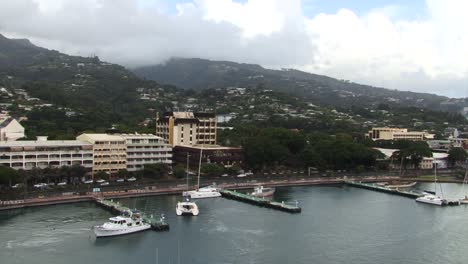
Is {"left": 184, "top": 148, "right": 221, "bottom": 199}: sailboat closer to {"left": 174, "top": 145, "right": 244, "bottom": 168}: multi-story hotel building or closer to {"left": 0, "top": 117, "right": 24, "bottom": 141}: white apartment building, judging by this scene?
{"left": 174, "top": 145, "right": 244, "bottom": 168}: multi-story hotel building

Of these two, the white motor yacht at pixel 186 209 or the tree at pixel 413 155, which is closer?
the white motor yacht at pixel 186 209

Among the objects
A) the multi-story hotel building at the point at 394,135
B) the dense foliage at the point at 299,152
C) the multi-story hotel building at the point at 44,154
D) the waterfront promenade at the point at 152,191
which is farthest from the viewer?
the multi-story hotel building at the point at 394,135

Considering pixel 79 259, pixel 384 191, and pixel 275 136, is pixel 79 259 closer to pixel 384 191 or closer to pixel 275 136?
pixel 384 191

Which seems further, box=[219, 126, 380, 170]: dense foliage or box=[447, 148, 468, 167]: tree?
box=[447, 148, 468, 167]: tree

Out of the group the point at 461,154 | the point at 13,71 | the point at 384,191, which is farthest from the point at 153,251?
the point at 13,71

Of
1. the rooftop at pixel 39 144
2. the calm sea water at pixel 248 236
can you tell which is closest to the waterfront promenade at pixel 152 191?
the calm sea water at pixel 248 236

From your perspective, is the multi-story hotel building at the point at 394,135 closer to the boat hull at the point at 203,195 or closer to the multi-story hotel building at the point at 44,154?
the boat hull at the point at 203,195

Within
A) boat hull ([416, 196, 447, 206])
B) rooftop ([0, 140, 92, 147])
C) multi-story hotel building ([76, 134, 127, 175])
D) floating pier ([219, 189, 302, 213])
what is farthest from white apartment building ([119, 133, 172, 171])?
boat hull ([416, 196, 447, 206])
